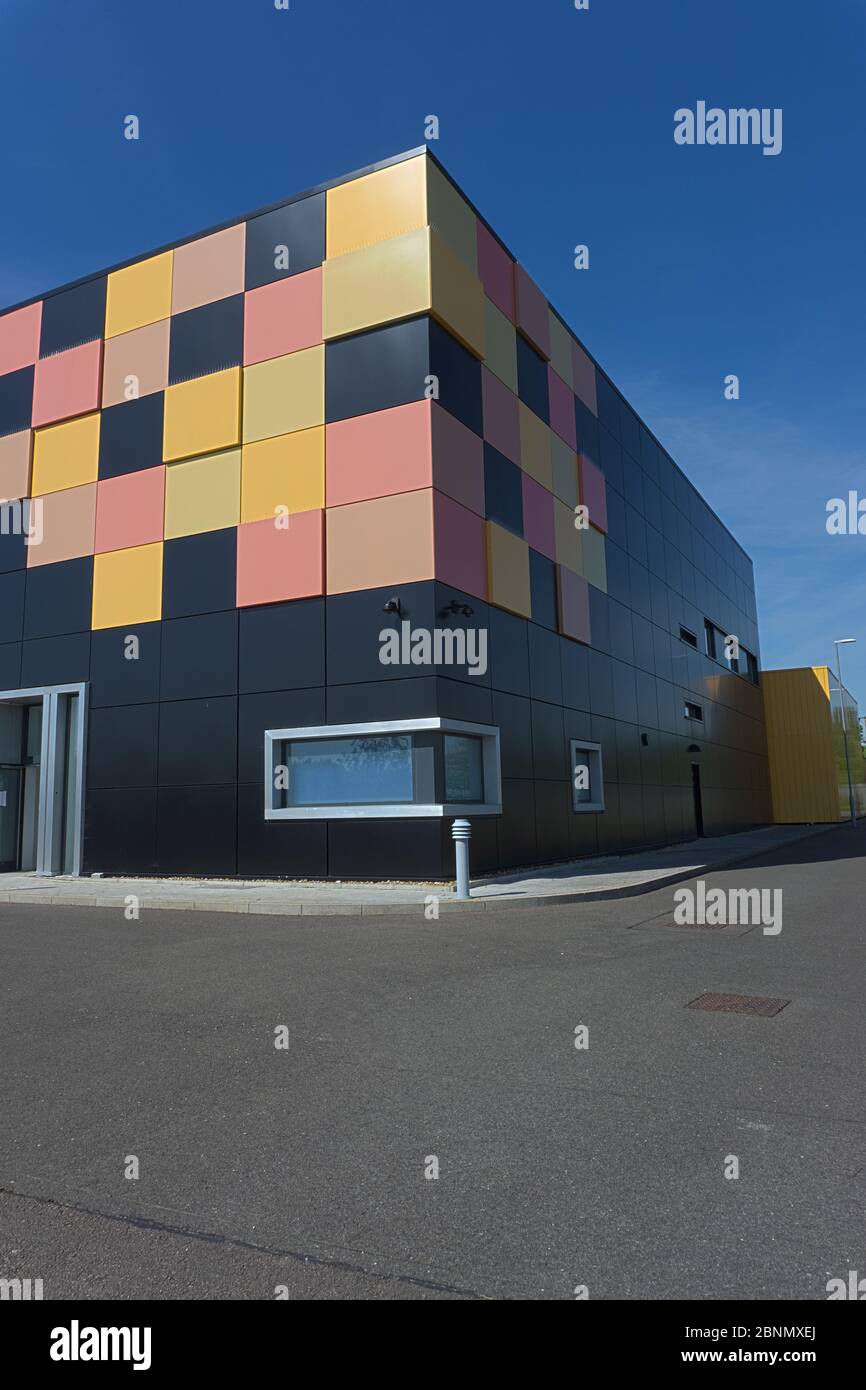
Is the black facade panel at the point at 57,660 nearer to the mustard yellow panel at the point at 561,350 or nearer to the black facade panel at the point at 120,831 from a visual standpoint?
the black facade panel at the point at 120,831

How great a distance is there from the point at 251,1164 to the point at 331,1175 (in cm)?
37

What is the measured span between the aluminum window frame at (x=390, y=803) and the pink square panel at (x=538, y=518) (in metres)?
5.15

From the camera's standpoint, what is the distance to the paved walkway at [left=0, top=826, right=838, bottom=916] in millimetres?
12344

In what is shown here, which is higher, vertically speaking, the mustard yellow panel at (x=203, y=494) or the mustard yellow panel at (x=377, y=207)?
the mustard yellow panel at (x=377, y=207)

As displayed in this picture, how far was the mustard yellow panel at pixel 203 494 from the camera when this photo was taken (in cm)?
1786

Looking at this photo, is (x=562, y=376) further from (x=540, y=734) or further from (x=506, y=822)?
(x=506, y=822)

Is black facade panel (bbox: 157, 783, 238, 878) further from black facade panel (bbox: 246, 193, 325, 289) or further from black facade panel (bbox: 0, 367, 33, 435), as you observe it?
black facade panel (bbox: 246, 193, 325, 289)

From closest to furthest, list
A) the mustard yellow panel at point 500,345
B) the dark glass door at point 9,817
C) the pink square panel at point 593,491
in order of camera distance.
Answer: the mustard yellow panel at point 500,345 < the dark glass door at point 9,817 < the pink square panel at point 593,491

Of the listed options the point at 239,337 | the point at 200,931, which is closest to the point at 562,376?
the point at 239,337

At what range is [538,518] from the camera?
66.2 feet

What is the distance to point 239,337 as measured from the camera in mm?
18438

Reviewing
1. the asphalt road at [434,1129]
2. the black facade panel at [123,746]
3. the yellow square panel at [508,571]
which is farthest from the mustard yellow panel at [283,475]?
the asphalt road at [434,1129]

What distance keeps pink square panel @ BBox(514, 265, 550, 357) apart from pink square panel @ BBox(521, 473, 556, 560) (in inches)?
143

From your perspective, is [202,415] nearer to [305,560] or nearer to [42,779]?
[305,560]
